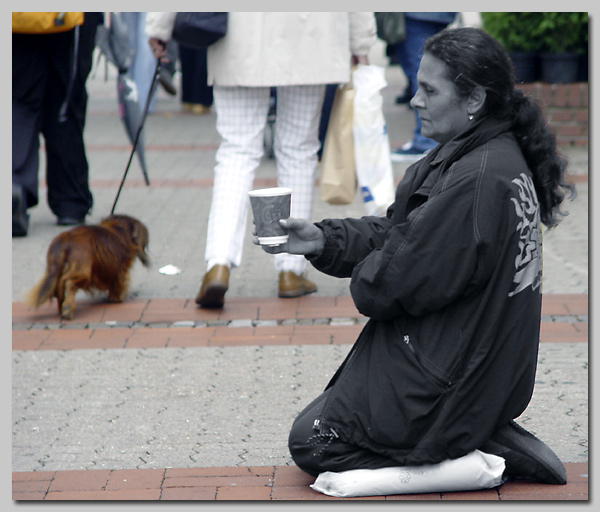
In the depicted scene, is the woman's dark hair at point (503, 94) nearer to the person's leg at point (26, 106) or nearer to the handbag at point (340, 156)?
the handbag at point (340, 156)

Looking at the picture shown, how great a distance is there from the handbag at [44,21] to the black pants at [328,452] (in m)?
3.88

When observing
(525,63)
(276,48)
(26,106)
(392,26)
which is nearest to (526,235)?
(276,48)

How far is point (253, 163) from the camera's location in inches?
209

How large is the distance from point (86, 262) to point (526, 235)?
2.79 meters

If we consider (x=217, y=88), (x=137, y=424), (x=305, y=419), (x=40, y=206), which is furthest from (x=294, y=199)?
(x=40, y=206)

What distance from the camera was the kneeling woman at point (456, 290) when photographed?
2.90 metres

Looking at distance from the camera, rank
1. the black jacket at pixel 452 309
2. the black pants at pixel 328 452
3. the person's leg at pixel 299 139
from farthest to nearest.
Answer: the person's leg at pixel 299 139, the black pants at pixel 328 452, the black jacket at pixel 452 309

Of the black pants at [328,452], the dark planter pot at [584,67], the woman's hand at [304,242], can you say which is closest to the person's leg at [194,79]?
the dark planter pot at [584,67]

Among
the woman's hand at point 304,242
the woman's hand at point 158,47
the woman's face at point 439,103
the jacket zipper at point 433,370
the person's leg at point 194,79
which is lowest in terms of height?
the person's leg at point 194,79

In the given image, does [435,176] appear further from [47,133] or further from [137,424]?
[47,133]

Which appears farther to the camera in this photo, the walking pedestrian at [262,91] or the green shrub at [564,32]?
the green shrub at [564,32]

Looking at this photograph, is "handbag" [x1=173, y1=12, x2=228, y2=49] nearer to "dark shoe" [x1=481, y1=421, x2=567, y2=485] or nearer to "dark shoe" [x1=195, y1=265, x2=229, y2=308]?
"dark shoe" [x1=195, y1=265, x2=229, y2=308]

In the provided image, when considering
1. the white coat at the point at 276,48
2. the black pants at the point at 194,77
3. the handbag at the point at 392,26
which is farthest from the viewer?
the black pants at the point at 194,77

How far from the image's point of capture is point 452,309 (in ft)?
9.77
